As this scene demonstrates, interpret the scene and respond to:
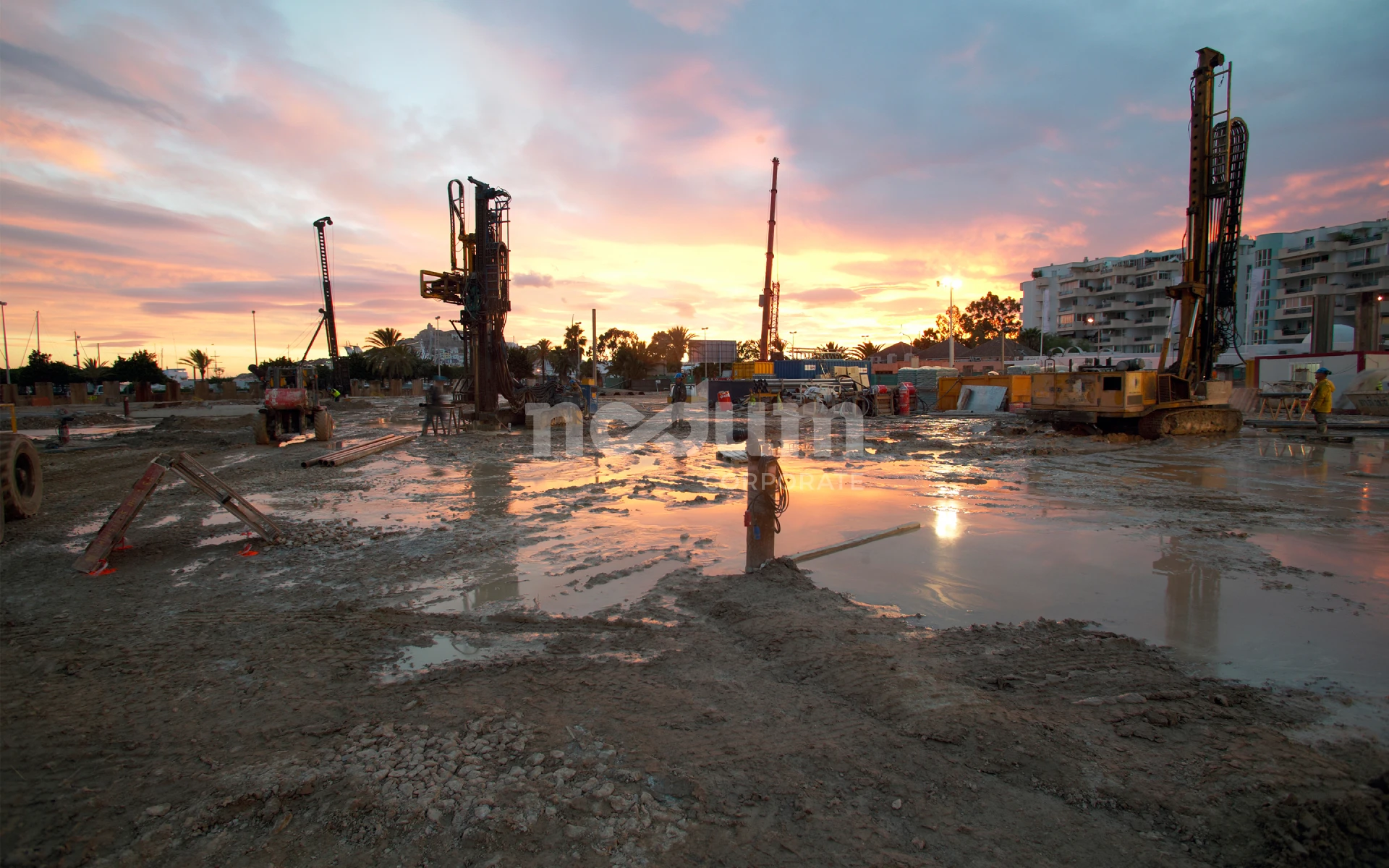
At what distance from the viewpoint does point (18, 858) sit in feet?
8.33

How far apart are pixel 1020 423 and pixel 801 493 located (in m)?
15.8

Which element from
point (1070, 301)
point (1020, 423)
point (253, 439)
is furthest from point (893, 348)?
point (253, 439)

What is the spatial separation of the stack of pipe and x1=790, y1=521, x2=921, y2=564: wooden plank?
1133 cm

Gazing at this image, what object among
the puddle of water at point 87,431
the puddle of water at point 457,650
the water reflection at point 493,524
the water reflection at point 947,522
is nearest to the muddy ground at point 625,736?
the puddle of water at point 457,650

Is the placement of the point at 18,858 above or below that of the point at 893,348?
below

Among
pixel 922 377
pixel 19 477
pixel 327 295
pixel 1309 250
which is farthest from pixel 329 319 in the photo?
pixel 1309 250

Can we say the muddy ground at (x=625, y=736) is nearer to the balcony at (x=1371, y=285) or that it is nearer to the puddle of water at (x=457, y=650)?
the puddle of water at (x=457, y=650)

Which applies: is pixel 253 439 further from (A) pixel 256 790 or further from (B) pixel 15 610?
(A) pixel 256 790

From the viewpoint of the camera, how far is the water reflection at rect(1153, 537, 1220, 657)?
5102mm

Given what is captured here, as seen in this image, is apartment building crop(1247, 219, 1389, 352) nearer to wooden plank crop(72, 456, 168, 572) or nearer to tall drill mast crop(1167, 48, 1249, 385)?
tall drill mast crop(1167, 48, 1249, 385)

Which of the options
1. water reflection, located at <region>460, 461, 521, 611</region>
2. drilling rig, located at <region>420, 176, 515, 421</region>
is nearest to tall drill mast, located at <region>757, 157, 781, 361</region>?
drilling rig, located at <region>420, 176, 515, 421</region>

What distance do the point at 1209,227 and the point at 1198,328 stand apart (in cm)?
304

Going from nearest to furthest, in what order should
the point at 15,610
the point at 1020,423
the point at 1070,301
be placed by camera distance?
the point at 15,610
the point at 1020,423
the point at 1070,301

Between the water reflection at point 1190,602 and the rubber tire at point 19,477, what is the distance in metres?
13.0
